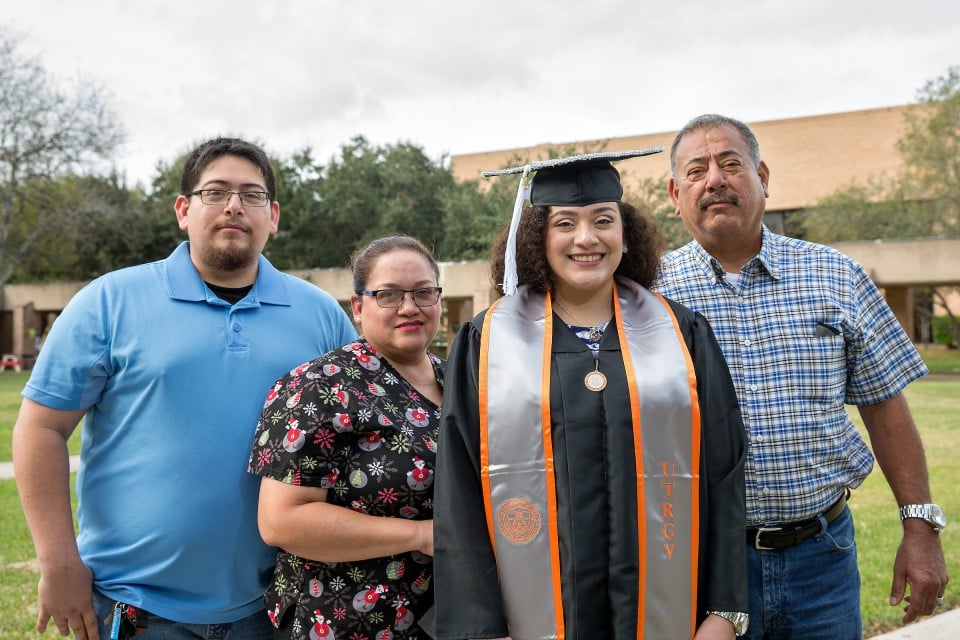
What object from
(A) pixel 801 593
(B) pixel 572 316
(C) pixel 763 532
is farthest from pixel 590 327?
(A) pixel 801 593

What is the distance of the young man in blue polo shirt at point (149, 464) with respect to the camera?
2549 millimetres

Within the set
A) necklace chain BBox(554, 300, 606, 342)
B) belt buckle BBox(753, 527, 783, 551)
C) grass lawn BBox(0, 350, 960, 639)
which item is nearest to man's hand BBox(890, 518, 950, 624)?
belt buckle BBox(753, 527, 783, 551)

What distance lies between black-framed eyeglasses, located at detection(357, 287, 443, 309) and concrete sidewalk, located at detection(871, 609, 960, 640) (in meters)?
3.46

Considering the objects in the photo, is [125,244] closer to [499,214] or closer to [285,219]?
[285,219]

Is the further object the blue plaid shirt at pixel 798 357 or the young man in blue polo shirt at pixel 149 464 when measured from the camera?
the blue plaid shirt at pixel 798 357

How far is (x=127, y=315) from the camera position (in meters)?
2.63

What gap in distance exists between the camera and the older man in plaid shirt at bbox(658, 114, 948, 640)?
2.73 m

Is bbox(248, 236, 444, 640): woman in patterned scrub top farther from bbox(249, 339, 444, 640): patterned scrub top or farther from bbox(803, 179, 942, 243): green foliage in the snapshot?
bbox(803, 179, 942, 243): green foliage

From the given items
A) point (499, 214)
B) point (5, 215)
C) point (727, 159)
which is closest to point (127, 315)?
point (727, 159)

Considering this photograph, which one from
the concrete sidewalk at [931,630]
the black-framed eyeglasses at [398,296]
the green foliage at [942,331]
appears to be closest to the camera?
the black-framed eyeglasses at [398,296]

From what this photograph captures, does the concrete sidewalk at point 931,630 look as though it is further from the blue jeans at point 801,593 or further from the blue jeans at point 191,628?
the blue jeans at point 191,628

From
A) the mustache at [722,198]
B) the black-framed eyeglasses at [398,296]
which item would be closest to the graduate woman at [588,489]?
the black-framed eyeglasses at [398,296]

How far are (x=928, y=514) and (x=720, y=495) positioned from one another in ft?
3.74

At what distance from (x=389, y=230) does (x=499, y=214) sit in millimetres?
4551
